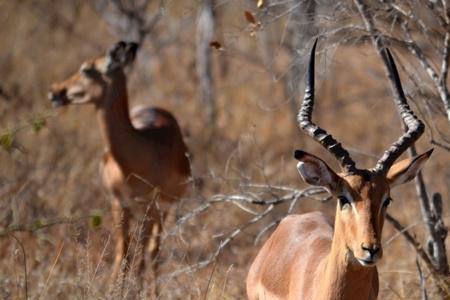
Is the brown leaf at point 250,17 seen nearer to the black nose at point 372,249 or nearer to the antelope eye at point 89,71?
the black nose at point 372,249

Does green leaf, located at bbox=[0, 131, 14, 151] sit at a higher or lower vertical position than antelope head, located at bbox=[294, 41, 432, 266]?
higher

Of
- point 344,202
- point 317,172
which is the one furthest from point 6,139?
point 344,202

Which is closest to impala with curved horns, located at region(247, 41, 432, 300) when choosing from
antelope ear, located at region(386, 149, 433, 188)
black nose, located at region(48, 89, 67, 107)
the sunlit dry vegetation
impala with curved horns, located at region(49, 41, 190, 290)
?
antelope ear, located at region(386, 149, 433, 188)

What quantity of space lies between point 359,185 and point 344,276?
0.46 m

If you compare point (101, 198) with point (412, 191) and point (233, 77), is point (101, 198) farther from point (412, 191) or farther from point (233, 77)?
point (233, 77)

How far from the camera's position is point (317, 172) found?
5.05 meters

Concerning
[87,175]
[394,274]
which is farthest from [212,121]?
[394,274]

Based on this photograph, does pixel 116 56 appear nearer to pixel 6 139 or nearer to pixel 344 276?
pixel 6 139

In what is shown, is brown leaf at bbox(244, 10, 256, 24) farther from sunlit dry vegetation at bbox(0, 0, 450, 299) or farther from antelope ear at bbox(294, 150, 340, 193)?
antelope ear at bbox(294, 150, 340, 193)

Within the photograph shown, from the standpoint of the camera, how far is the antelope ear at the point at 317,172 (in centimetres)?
496

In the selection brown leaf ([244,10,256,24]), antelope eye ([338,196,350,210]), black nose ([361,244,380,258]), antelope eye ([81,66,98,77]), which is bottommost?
black nose ([361,244,380,258])

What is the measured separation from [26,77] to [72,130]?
113 inches

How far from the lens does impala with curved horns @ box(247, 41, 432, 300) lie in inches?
188

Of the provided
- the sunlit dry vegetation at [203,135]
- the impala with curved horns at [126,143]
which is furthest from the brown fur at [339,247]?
the impala with curved horns at [126,143]
